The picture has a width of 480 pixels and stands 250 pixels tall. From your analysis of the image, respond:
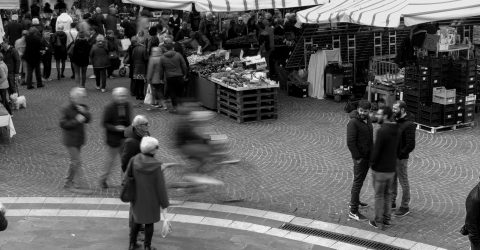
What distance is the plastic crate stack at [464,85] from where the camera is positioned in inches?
627

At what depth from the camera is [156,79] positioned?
17656 mm

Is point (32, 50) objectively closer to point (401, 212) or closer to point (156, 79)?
point (156, 79)

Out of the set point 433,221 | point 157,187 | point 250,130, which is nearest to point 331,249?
point 433,221

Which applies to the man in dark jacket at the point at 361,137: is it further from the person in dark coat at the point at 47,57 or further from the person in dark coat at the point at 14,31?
the person in dark coat at the point at 14,31

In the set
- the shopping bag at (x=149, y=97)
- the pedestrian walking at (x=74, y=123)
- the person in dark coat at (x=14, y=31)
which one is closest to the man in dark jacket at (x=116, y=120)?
the pedestrian walking at (x=74, y=123)

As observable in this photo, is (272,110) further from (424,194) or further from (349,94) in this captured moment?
(424,194)

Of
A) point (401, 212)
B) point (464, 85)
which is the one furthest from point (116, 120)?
point (464, 85)

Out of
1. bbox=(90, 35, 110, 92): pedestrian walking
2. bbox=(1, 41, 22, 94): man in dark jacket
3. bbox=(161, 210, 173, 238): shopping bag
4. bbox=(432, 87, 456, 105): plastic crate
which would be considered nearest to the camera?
bbox=(161, 210, 173, 238): shopping bag

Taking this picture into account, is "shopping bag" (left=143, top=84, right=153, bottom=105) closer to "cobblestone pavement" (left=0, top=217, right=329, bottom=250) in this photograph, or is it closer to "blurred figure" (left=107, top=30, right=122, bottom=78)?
"blurred figure" (left=107, top=30, right=122, bottom=78)

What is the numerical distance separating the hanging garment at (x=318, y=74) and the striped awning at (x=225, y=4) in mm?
1615

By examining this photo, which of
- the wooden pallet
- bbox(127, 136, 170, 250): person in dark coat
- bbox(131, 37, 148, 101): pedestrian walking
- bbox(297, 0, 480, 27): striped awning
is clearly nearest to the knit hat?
bbox(127, 136, 170, 250): person in dark coat

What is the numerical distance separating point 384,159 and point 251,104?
6802 millimetres

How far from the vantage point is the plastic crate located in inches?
619

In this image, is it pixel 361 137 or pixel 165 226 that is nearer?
pixel 165 226
